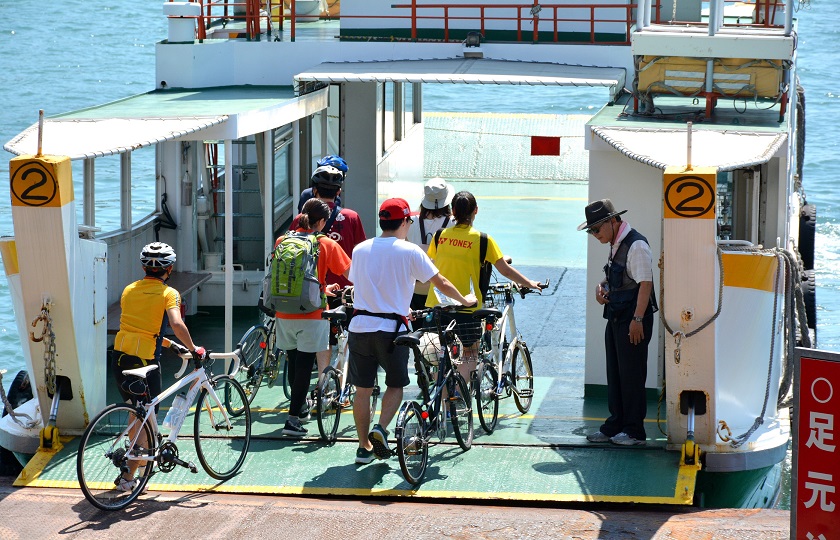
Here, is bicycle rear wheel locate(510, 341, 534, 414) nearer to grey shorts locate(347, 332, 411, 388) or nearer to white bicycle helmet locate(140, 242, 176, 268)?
grey shorts locate(347, 332, 411, 388)

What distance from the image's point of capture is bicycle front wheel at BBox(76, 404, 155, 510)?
6.93 m

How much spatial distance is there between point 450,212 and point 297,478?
237 cm

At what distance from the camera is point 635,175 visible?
8867 millimetres

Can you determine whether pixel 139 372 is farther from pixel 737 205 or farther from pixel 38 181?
pixel 737 205

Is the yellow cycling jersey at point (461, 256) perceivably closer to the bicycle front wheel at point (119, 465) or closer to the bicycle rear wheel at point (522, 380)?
the bicycle rear wheel at point (522, 380)

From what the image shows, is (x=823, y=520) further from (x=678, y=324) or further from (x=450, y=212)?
(x=450, y=212)

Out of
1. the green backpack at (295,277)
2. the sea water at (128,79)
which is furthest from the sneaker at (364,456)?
the sea water at (128,79)

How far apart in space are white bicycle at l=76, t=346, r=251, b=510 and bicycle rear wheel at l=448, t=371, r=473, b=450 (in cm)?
126

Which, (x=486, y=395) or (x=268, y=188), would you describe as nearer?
(x=486, y=395)

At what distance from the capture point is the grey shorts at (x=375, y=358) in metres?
7.32

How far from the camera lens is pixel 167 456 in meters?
7.17

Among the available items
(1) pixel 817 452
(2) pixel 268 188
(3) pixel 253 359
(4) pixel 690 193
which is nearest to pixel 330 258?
(3) pixel 253 359

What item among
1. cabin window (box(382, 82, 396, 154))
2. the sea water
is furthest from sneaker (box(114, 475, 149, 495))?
the sea water

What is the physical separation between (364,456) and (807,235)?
9177mm
